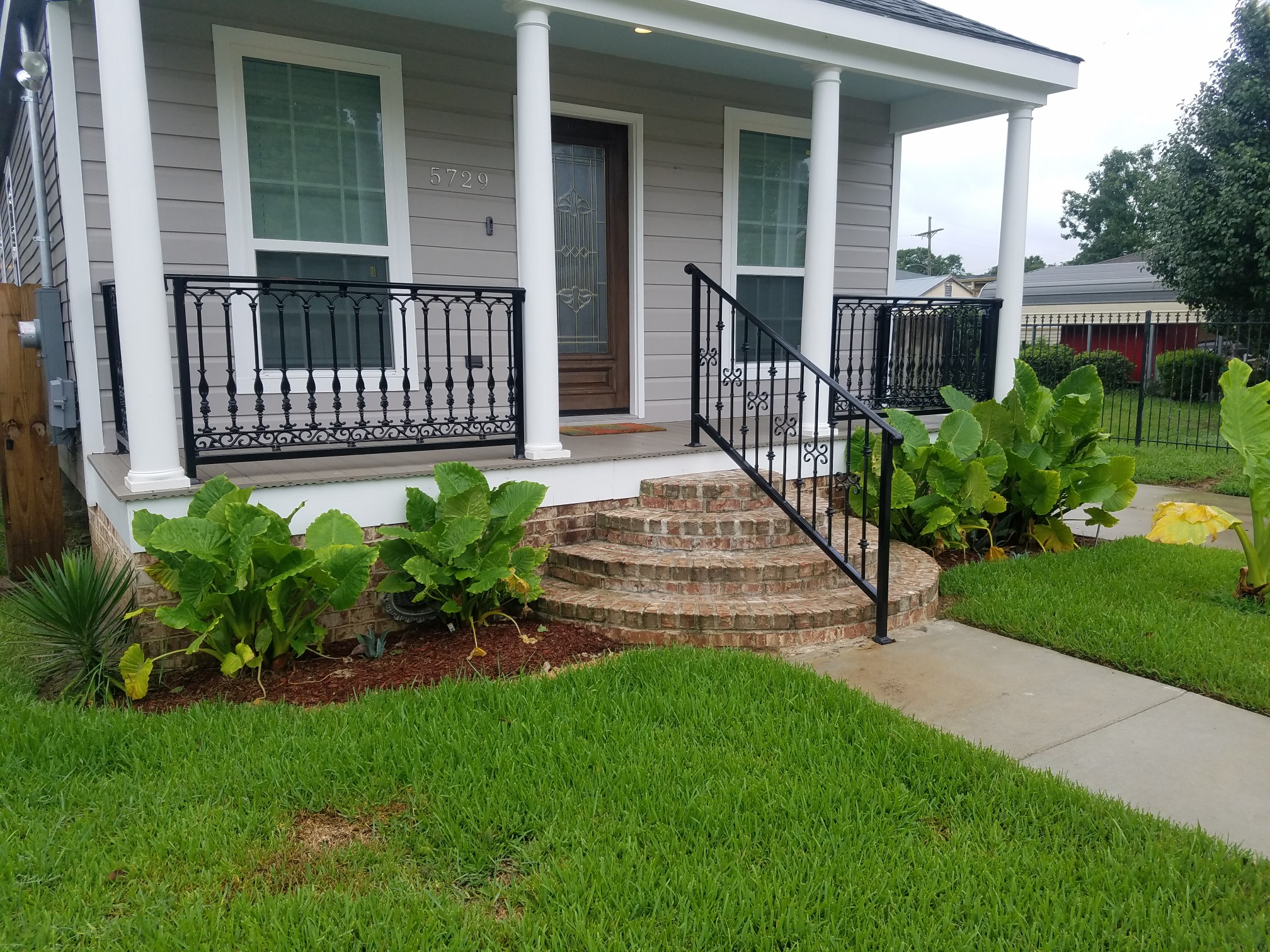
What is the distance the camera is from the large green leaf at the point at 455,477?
13.2ft

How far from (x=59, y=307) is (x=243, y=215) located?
121 cm

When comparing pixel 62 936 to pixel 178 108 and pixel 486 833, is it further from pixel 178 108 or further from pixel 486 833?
pixel 178 108

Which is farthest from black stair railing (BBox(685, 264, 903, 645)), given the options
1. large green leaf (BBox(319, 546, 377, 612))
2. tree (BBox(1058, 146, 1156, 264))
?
tree (BBox(1058, 146, 1156, 264))

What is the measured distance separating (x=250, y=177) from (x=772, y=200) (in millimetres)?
3990

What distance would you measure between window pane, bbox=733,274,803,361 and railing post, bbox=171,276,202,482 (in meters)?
4.29

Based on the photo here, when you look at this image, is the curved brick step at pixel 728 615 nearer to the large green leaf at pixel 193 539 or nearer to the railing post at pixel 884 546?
the railing post at pixel 884 546

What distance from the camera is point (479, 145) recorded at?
5.77m

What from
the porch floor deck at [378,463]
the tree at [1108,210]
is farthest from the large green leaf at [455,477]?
the tree at [1108,210]

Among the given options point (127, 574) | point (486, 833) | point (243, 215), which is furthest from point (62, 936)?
point (243, 215)

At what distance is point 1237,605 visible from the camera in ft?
14.7

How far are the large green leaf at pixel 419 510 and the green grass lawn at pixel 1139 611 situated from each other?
9.05ft

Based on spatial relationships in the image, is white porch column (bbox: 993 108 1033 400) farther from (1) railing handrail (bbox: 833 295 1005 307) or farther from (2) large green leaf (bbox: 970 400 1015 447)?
(2) large green leaf (bbox: 970 400 1015 447)

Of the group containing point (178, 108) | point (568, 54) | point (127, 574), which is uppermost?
point (568, 54)

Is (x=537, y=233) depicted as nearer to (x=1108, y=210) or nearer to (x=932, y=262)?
(x=1108, y=210)
